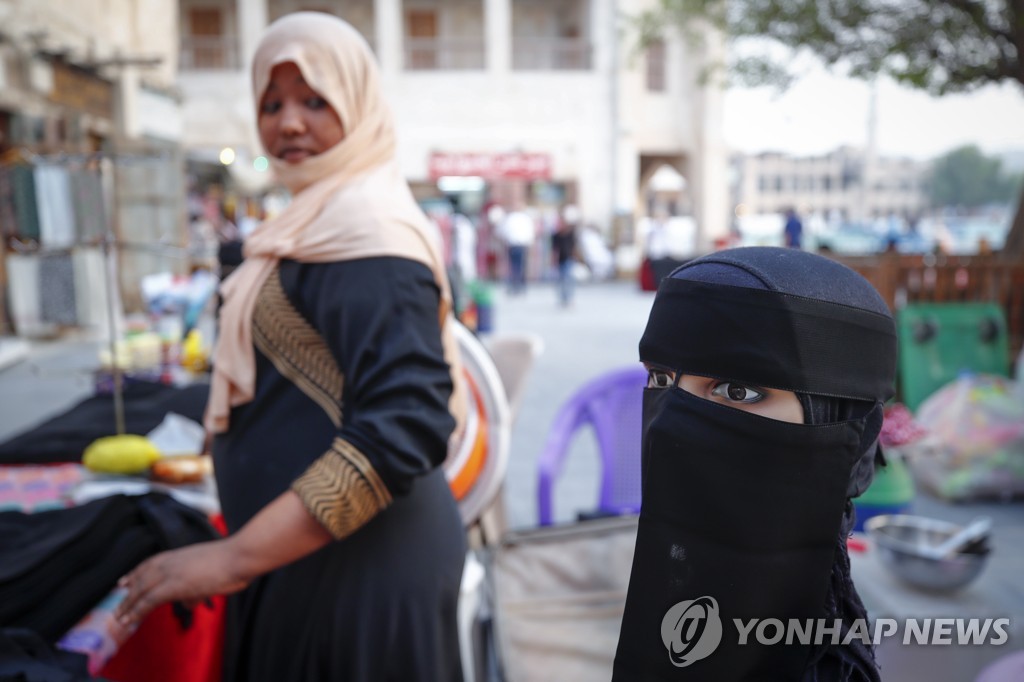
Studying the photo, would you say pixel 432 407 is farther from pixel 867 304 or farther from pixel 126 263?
pixel 126 263

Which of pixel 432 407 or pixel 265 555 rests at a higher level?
pixel 432 407

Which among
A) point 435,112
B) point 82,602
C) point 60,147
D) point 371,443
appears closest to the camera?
point 371,443

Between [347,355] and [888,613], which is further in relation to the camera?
[888,613]

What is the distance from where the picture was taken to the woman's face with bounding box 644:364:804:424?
0.80 meters

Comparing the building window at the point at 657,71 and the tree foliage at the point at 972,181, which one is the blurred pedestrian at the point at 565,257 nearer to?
the building window at the point at 657,71

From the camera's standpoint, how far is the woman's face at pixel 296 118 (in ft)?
4.92

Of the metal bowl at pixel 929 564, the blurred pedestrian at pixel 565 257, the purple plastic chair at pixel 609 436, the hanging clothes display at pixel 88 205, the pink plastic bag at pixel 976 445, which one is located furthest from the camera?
the blurred pedestrian at pixel 565 257

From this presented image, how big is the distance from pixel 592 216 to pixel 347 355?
20868 mm

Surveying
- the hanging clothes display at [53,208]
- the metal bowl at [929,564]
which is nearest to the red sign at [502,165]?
the hanging clothes display at [53,208]

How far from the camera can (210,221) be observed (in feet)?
45.0

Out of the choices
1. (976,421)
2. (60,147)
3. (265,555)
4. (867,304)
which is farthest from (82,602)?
(60,147)

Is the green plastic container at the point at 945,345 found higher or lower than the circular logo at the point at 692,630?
lower

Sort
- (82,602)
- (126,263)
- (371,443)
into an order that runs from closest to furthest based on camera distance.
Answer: (371,443) → (82,602) → (126,263)

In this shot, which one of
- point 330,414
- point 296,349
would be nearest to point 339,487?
point 330,414
